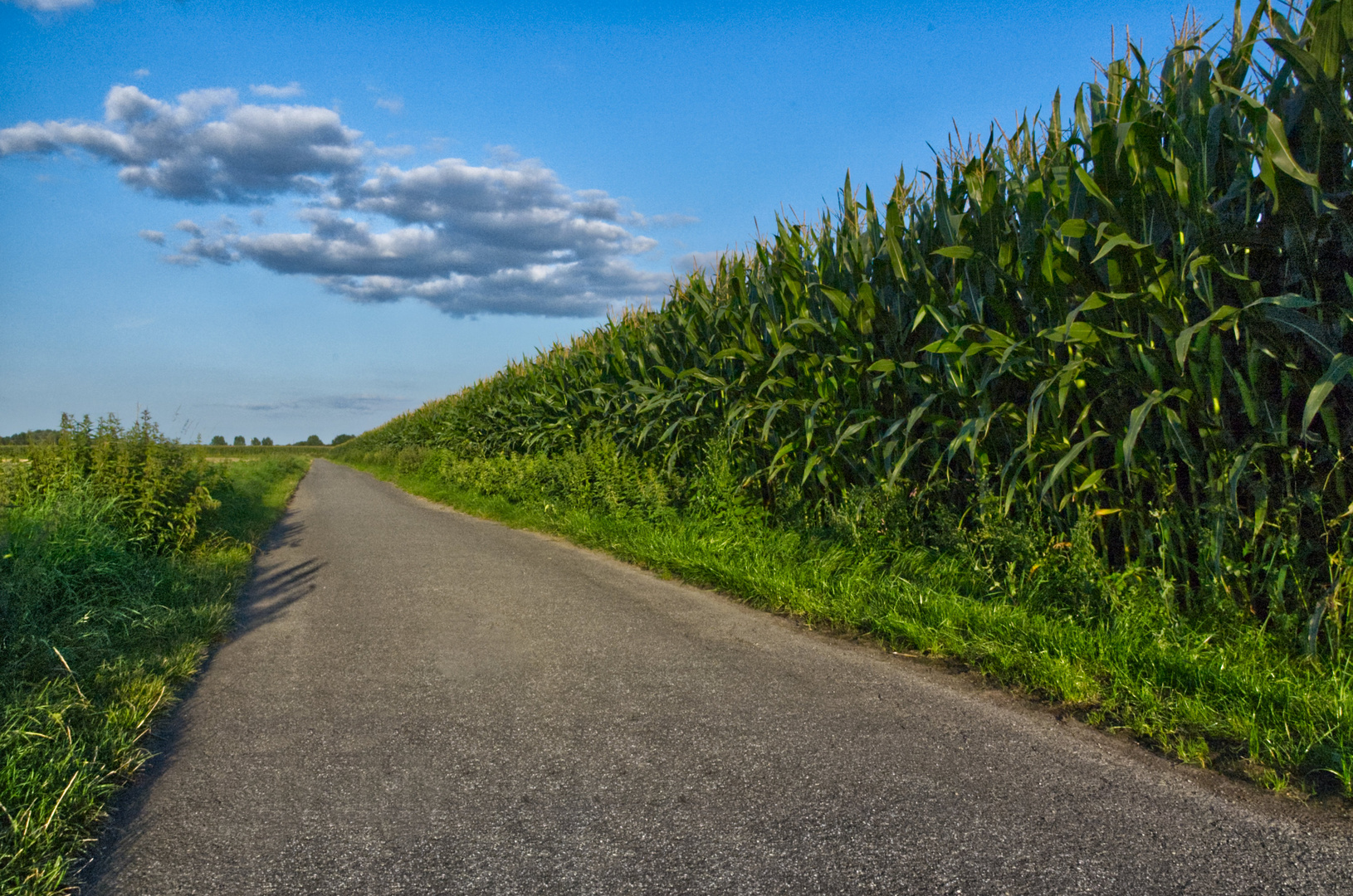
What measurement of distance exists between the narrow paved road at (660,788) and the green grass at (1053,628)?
231 mm

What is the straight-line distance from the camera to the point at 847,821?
2539mm

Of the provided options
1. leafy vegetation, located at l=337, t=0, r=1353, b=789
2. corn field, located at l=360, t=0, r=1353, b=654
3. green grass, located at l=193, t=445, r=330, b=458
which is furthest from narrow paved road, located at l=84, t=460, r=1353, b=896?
green grass, located at l=193, t=445, r=330, b=458

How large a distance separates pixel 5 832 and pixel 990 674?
3953 mm

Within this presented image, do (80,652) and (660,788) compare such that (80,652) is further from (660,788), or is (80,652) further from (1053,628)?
(1053,628)

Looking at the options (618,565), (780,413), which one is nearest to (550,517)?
(618,565)

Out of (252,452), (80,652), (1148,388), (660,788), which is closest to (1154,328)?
(1148,388)

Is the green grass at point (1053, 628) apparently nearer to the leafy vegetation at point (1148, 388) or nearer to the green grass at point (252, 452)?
the leafy vegetation at point (1148, 388)

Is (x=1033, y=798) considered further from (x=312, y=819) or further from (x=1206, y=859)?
(x=312, y=819)

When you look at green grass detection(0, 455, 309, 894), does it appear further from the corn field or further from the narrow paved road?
the corn field

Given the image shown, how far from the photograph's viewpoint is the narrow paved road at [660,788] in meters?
2.30

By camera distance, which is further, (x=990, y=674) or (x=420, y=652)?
(x=420, y=652)

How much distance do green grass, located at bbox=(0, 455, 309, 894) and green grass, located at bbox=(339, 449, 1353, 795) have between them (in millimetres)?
3611

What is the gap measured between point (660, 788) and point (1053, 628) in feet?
7.57

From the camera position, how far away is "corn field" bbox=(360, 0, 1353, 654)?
3.49 m
